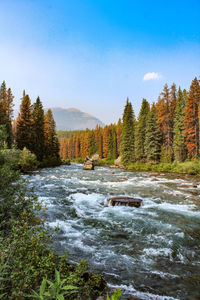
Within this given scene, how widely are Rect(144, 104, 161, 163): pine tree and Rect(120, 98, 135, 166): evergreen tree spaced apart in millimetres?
5039

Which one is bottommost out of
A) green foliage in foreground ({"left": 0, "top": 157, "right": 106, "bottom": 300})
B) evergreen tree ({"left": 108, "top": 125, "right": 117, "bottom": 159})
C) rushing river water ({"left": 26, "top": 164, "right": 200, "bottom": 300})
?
rushing river water ({"left": 26, "top": 164, "right": 200, "bottom": 300})

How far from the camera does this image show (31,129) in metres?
36.1

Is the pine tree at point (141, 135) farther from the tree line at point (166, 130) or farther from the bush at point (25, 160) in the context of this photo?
the bush at point (25, 160)

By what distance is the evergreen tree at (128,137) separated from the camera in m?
41.8

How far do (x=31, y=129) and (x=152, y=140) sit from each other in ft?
82.5

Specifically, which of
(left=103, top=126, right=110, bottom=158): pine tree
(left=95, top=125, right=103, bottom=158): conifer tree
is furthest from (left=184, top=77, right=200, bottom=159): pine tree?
(left=95, top=125, right=103, bottom=158): conifer tree

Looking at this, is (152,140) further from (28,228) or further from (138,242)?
(28,228)

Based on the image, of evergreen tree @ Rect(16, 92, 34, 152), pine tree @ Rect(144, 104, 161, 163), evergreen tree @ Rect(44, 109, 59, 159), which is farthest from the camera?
evergreen tree @ Rect(44, 109, 59, 159)

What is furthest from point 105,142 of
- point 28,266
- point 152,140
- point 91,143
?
point 28,266

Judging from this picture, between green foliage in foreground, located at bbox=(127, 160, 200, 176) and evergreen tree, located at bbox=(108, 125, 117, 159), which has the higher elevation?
evergreen tree, located at bbox=(108, 125, 117, 159)

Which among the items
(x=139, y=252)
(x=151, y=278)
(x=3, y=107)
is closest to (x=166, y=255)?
(x=139, y=252)

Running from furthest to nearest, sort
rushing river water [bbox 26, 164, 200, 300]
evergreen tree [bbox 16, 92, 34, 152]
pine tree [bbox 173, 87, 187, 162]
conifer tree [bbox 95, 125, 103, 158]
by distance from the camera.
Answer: conifer tree [bbox 95, 125, 103, 158] → evergreen tree [bbox 16, 92, 34, 152] → pine tree [bbox 173, 87, 187, 162] → rushing river water [bbox 26, 164, 200, 300]

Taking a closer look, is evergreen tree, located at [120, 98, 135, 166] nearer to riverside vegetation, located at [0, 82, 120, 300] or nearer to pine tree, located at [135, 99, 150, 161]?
pine tree, located at [135, 99, 150, 161]

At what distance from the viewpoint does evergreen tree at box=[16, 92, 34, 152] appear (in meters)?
34.2
